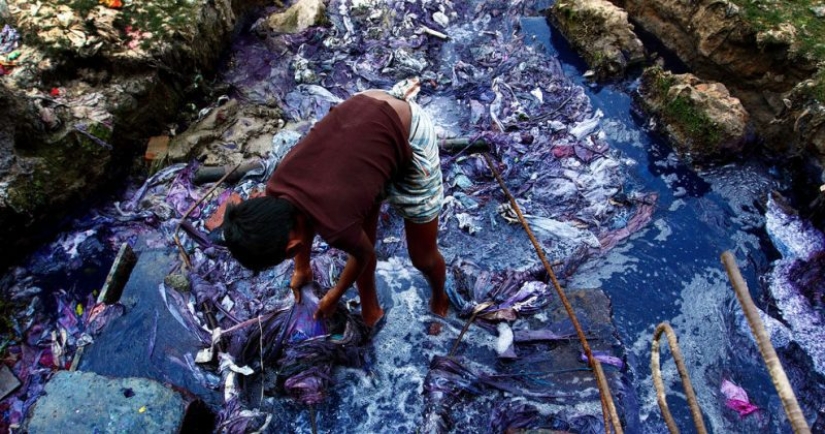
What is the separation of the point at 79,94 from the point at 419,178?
3767 mm

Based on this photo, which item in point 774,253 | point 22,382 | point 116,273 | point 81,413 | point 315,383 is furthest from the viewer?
point 774,253

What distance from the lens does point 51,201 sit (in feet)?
13.5

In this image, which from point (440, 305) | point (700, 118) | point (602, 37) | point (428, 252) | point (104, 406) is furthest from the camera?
point (602, 37)

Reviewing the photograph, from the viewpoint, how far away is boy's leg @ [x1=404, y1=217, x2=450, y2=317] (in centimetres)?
274

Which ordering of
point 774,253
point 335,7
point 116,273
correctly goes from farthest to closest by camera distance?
point 335,7 < point 774,253 < point 116,273

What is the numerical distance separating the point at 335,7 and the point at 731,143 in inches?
193

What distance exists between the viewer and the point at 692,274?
398cm

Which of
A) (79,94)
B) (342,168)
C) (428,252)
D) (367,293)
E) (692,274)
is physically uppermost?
(342,168)

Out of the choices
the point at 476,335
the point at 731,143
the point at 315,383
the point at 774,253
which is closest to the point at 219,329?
the point at 315,383

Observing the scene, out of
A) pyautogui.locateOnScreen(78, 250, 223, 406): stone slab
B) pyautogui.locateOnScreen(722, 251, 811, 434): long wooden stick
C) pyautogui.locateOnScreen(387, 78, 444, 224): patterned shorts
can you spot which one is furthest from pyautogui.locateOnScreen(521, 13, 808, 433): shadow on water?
pyautogui.locateOnScreen(78, 250, 223, 406): stone slab

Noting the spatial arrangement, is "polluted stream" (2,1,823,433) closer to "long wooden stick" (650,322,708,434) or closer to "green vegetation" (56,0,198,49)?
"green vegetation" (56,0,198,49)

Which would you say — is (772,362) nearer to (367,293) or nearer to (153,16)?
(367,293)

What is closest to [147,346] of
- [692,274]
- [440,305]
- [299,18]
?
[440,305]

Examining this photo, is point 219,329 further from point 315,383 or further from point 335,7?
point 335,7
